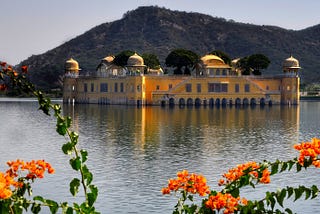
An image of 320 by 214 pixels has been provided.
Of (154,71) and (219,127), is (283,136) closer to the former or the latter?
(219,127)

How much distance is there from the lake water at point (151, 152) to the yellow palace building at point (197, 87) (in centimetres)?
3168

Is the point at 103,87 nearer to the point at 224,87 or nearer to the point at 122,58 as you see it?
the point at 122,58

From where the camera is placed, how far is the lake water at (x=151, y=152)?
20.0m

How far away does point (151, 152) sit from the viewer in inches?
1226

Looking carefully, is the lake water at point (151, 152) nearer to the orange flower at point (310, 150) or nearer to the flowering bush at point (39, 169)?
the flowering bush at point (39, 169)

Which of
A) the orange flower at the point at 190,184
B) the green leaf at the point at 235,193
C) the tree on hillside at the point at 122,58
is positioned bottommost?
the green leaf at the point at 235,193

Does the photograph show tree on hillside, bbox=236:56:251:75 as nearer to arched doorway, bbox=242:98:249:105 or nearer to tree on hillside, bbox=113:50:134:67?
arched doorway, bbox=242:98:249:105

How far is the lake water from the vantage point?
65.6 feet

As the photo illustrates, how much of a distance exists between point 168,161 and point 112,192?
7.66 meters

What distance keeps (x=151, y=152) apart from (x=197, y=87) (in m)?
58.0

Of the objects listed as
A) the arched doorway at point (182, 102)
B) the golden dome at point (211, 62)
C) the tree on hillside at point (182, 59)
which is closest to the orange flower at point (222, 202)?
the arched doorway at point (182, 102)

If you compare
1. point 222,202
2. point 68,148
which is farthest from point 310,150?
point 68,148

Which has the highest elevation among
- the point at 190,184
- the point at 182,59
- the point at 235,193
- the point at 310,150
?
the point at 182,59

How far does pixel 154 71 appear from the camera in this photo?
321 ft
